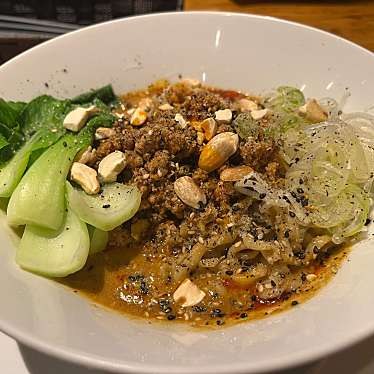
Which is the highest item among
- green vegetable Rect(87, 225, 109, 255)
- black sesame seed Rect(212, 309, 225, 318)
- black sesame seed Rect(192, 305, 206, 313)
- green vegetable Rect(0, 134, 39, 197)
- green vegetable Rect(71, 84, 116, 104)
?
green vegetable Rect(71, 84, 116, 104)

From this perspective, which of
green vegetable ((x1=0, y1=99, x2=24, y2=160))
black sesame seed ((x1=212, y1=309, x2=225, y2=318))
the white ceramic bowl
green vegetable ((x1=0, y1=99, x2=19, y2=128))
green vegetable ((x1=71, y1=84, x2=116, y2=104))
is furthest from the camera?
green vegetable ((x1=71, y1=84, x2=116, y2=104))

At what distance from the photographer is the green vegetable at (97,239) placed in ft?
7.23

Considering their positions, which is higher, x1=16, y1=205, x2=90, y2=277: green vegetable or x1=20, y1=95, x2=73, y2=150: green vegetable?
x1=20, y1=95, x2=73, y2=150: green vegetable

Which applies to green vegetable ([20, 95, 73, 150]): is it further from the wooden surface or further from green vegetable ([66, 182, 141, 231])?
the wooden surface

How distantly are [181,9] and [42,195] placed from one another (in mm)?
2511

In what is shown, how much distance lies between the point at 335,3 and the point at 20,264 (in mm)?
3271

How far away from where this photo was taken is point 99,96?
2.92 metres

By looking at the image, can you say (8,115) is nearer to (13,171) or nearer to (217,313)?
(13,171)

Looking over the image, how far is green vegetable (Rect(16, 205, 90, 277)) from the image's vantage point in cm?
206

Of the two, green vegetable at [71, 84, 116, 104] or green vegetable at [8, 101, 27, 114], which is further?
green vegetable at [71, 84, 116, 104]

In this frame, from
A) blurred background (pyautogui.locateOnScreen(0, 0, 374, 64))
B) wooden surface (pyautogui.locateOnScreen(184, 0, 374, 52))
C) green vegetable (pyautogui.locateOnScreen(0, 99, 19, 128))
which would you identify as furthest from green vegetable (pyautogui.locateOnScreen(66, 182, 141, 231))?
wooden surface (pyautogui.locateOnScreen(184, 0, 374, 52))

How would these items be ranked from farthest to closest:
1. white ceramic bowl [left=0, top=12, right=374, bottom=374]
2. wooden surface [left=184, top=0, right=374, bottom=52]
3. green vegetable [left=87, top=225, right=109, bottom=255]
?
wooden surface [left=184, top=0, right=374, bottom=52] → green vegetable [left=87, top=225, right=109, bottom=255] → white ceramic bowl [left=0, top=12, right=374, bottom=374]

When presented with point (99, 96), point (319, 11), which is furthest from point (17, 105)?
point (319, 11)

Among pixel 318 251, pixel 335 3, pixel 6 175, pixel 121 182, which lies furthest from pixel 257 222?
pixel 335 3
